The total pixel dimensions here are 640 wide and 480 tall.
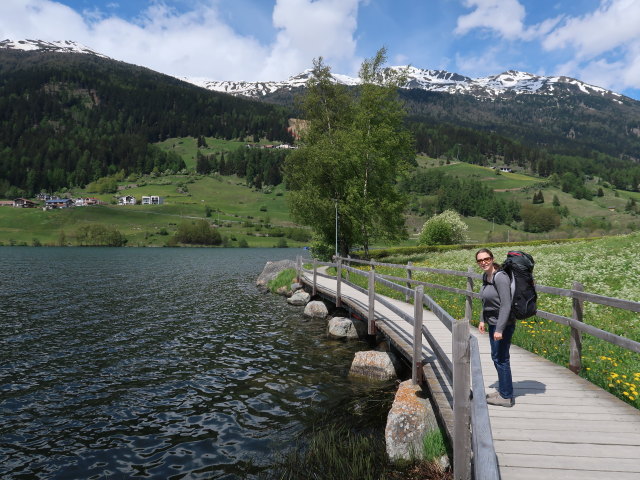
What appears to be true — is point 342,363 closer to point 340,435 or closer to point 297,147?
point 340,435

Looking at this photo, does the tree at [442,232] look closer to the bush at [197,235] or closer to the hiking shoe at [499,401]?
the hiking shoe at [499,401]

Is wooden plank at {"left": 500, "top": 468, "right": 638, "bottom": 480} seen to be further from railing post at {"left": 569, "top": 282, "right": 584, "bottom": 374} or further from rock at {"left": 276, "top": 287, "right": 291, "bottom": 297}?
rock at {"left": 276, "top": 287, "right": 291, "bottom": 297}

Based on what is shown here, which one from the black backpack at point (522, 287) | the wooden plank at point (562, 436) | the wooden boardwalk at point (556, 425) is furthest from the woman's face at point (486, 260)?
the wooden plank at point (562, 436)

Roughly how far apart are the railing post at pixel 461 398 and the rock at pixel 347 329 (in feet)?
40.5

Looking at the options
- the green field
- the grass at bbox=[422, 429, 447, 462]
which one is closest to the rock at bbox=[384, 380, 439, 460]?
the grass at bbox=[422, 429, 447, 462]

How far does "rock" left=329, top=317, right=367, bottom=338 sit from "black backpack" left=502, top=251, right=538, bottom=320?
11.2m

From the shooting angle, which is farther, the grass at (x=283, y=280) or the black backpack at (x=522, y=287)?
the grass at (x=283, y=280)

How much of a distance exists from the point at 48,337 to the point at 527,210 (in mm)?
180265

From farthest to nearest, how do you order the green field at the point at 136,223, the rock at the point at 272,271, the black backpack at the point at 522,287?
the green field at the point at 136,223, the rock at the point at 272,271, the black backpack at the point at 522,287

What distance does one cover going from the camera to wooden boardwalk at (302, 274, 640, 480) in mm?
4594

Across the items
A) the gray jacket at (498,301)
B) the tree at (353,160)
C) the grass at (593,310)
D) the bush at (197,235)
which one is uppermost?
the tree at (353,160)

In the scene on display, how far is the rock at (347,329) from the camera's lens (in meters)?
17.1

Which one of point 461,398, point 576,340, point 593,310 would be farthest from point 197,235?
point 461,398

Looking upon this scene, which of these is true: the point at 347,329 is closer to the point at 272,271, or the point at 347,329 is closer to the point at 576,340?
the point at 576,340
